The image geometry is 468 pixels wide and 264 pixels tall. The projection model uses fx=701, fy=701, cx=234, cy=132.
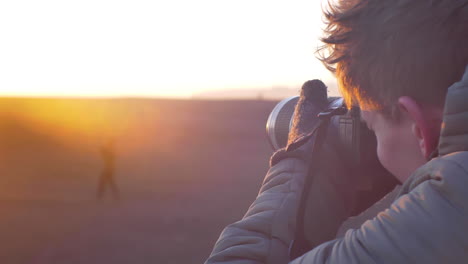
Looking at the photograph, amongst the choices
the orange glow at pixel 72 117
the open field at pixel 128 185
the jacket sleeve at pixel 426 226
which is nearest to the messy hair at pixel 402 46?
the jacket sleeve at pixel 426 226

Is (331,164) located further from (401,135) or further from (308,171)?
(401,135)

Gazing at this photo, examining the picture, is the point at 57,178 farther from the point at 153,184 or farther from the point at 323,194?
the point at 323,194

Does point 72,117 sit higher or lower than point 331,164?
lower

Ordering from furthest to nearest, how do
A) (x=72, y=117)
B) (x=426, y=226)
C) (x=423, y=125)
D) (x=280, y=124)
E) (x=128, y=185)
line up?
1. (x=72, y=117)
2. (x=128, y=185)
3. (x=280, y=124)
4. (x=423, y=125)
5. (x=426, y=226)

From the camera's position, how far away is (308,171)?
3.37 feet

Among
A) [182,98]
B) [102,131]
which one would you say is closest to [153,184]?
[102,131]

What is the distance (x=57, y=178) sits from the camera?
786 inches

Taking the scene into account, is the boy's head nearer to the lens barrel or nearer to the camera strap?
the camera strap

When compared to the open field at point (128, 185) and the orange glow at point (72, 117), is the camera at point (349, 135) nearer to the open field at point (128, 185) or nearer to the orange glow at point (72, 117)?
the open field at point (128, 185)

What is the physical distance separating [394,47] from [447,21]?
0.22 feet

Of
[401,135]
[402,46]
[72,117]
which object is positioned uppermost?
[402,46]

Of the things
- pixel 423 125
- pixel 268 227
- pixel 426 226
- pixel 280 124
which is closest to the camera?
pixel 426 226

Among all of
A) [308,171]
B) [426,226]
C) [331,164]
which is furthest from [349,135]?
[426,226]

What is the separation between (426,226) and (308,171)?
0.35 meters
